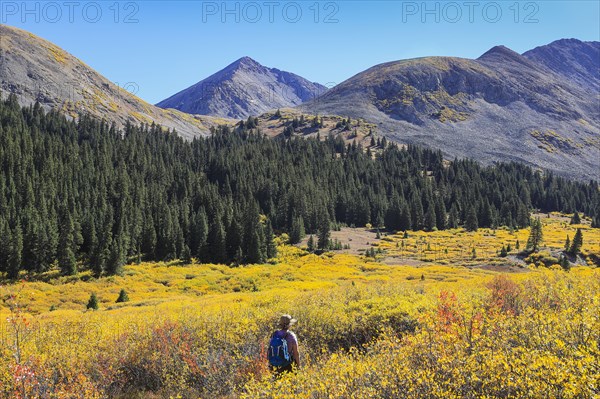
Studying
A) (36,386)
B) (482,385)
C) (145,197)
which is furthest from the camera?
(145,197)

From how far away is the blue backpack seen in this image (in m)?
9.72

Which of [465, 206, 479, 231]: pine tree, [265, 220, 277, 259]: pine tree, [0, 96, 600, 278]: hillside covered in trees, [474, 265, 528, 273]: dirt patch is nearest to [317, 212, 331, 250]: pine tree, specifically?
[0, 96, 600, 278]: hillside covered in trees

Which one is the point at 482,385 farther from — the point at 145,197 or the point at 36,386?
the point at 145,197

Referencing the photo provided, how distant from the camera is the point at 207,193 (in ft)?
343

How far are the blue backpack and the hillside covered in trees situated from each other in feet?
211

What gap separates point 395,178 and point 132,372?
480 ft

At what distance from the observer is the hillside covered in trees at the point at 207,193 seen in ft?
250

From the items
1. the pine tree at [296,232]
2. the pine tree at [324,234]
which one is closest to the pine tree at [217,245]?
the pine tree at [296,232]

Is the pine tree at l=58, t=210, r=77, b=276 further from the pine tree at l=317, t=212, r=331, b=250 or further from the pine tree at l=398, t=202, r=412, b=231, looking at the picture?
the pine tree at l=398, t=202, r=412, b=231

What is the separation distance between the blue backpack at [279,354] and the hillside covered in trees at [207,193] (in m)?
64.3

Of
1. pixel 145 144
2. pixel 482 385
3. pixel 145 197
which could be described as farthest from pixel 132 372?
pixel 145 144

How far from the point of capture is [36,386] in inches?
407

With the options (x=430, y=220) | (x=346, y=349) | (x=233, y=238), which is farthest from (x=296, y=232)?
(x=346, y=349)

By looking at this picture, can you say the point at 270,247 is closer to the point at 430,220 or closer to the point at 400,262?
the point at 400,262
